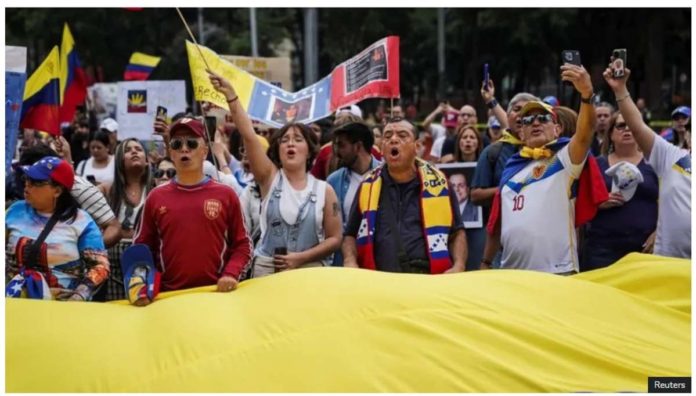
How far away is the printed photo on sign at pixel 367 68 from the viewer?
9094mm

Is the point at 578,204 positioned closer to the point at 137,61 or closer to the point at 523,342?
the point at 523,342

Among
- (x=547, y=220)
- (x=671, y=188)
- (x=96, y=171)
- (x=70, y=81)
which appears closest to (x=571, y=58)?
(x=547, y=220)

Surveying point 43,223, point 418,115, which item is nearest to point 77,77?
point 43,223

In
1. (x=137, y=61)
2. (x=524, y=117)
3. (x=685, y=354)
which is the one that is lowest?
(x=685, y=354)

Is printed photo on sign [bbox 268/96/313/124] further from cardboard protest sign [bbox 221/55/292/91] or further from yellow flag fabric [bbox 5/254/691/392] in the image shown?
yellow flag fabric [bbox 5/254/691/392]

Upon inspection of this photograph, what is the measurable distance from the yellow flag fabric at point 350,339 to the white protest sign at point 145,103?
6.60 metres

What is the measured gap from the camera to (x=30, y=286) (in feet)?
20.0

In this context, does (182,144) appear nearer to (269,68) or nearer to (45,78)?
(45,78)

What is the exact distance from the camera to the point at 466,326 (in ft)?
17.8

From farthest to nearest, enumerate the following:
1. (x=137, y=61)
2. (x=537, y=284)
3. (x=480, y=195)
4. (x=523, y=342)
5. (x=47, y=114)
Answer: (x=137, y=61), (x=47, y=114), (x=480, y=195), (x=537, y=284), (x=523, y=342)

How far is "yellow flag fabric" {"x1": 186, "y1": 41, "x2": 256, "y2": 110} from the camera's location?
28.2 feet

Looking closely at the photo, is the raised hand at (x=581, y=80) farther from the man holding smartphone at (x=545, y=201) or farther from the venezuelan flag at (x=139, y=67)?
the venezuelan flag at (x=139, y=67)

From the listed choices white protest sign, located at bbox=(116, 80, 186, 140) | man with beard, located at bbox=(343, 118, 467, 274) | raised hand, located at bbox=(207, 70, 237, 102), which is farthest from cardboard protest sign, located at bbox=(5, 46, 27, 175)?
white protest sign, located at bbox=(116, 80, 186, 140)

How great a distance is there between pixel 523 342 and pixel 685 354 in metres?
0.82
